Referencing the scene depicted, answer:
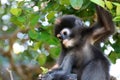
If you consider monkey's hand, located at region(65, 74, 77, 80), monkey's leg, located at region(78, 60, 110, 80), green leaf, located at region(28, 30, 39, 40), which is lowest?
monkey's hand, located at region(65, 74, 77, 80)

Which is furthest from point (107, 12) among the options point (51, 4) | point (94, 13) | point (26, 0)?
point (26, 0)

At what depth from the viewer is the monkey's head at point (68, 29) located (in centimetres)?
278

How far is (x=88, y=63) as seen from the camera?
2.80 meters

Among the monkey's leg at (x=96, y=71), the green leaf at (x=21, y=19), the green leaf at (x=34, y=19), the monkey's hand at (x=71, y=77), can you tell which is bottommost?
the monkey's hand at (x=71, y=77)

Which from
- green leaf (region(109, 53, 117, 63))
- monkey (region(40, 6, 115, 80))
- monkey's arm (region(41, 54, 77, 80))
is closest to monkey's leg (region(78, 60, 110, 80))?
monkey (region(40, 6, 115, 80))

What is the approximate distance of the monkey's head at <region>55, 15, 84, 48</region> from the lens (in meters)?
2.78

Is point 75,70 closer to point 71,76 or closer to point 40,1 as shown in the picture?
point 71,76

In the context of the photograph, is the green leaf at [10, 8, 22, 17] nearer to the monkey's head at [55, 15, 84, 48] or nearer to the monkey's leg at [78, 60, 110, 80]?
the monkey's head at [55, 15, 84, 48]

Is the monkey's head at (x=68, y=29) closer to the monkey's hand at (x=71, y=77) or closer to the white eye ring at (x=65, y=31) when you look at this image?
the white eye ring at (x=65, y=31)

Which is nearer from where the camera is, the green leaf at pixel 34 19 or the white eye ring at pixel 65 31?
the white eye ring at pixel 65 31

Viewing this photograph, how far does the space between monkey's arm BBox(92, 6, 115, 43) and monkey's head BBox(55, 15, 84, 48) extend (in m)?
0.10

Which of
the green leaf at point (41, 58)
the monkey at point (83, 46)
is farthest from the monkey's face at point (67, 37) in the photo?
the green leaf at point (41, 58)

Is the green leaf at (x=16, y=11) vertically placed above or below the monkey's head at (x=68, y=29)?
above

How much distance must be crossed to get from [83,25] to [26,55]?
5.08ft
